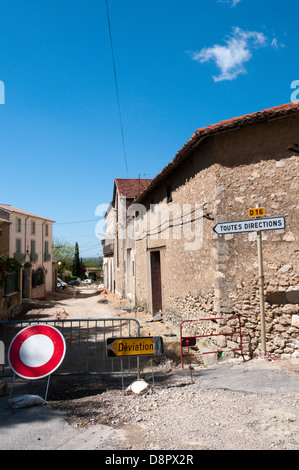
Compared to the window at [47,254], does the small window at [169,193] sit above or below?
above

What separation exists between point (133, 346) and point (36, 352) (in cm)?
147

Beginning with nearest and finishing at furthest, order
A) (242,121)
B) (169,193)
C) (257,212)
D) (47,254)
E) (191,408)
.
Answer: (191,408)
(257,212)
(242,121)
(169,193)
(47,254)

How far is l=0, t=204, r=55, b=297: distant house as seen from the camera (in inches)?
1205

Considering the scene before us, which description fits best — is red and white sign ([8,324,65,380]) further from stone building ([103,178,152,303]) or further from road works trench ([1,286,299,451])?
stone building ([103,178,152,303])

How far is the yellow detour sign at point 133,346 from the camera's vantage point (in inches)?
216

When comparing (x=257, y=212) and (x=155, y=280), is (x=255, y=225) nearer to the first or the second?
(x=257, y=212)

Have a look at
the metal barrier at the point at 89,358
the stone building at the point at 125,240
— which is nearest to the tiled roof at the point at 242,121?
the metal barrier at the point at 89,358

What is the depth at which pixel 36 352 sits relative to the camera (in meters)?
5.20

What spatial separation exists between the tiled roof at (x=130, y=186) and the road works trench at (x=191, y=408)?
1830 cm

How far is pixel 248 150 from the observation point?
7.75 metres

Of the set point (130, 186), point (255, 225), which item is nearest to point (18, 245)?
point (130, 186)

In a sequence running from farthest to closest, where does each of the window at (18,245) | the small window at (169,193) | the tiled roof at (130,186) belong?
the window at (18,245) < the tiled roof at (130,186) < the small window at (169,193)

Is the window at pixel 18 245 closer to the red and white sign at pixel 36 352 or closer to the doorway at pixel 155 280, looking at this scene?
the doorway at pixel 155 280
